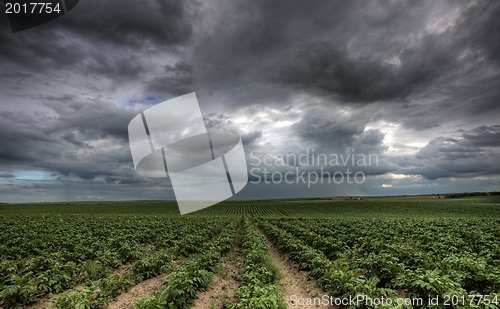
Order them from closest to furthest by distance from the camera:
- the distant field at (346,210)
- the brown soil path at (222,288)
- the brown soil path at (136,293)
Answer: the brown soil path at (136,293) < the brown soil path at (222,288) < the distant field at (346,210)

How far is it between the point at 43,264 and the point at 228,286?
8820 mm

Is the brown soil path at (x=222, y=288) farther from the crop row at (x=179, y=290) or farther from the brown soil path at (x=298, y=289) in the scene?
the brown soil path at (x=298, y=289)

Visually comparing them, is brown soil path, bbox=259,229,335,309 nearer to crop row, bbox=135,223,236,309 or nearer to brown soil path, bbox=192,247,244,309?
brown soil path, bbox=192,247,244,309

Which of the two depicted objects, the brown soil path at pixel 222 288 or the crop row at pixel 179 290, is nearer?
the crop row at pixel 179 290

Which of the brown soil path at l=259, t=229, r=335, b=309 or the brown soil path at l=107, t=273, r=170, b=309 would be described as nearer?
the brown soil path at l=107, t=273, r=170, b=309

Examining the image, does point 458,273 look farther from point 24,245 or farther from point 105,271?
point 24,245

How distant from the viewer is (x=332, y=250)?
1656cm

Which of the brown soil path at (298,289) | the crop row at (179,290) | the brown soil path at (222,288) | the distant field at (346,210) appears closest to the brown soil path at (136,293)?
the crop row at (179,290)

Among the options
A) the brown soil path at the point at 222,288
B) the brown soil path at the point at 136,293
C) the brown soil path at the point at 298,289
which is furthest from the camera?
→ the brown soil path at the point at 298,289

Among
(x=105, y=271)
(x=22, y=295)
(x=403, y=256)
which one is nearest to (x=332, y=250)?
(x=403, y=256)

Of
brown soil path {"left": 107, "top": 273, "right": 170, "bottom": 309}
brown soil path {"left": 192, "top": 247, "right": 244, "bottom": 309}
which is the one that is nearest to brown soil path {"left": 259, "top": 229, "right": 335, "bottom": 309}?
brown soil path {"left": 192, "top": 247, "right": 244, "bottom": 309}

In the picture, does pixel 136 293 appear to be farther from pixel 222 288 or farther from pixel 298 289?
pixel 298 289

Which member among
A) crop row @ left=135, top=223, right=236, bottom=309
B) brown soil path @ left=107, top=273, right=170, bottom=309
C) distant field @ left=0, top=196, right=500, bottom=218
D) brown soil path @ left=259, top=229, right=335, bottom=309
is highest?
crop row @ left=135, top=223, right=236, bottom=309

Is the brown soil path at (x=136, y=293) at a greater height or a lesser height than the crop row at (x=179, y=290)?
lesser
